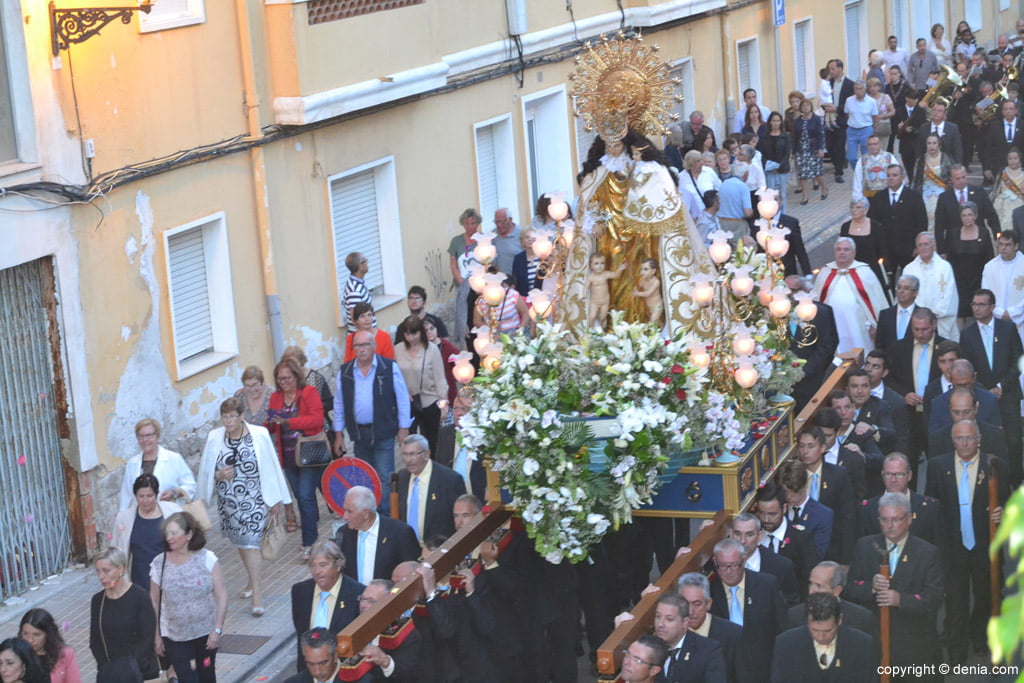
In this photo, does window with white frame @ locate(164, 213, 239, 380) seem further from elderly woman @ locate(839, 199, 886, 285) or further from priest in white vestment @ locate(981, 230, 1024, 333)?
priest in white vestment @ locate(981, 230, 1024, 333)

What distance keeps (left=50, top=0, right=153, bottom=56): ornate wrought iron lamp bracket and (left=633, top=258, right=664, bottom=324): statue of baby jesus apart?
4.31m

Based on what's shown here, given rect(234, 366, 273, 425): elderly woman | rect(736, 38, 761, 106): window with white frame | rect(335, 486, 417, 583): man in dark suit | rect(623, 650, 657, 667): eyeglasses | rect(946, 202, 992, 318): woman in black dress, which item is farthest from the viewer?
rect(736, 38, 761, 106): window with white frame

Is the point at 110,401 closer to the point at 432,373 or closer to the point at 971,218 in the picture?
the point at 432,373

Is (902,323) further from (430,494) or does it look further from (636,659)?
(636,659)

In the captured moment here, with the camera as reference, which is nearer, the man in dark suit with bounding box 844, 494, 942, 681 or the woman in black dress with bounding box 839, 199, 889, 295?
the man in dark suit with bounding box 844, 494, 942, 681

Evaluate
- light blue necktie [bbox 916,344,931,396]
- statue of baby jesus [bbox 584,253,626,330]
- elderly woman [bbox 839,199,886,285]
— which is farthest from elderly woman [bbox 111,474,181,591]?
elderly woman [bbox 839,199,886,285]

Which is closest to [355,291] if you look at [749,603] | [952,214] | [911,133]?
[952,214]

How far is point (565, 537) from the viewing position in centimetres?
828

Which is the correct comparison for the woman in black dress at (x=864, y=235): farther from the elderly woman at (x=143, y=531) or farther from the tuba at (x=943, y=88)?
the tuba at (x=943, y=88)

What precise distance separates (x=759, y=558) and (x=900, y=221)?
8.17 m

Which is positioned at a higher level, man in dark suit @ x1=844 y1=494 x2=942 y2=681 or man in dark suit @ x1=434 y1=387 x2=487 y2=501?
man in dark suit @ x1=434 y1=387 x2=487 y2=501

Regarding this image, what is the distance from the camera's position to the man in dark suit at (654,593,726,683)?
23.8 ft

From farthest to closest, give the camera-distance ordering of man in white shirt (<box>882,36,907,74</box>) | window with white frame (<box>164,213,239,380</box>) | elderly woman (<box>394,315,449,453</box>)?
man in white shirt (<box>882,36,907,74</box>) < window with white frame (<box>164,213,239,380</box>) < elderly woman (<box>394,315,449,453</box>)

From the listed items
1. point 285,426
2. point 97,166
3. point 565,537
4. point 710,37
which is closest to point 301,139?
point 97,166
